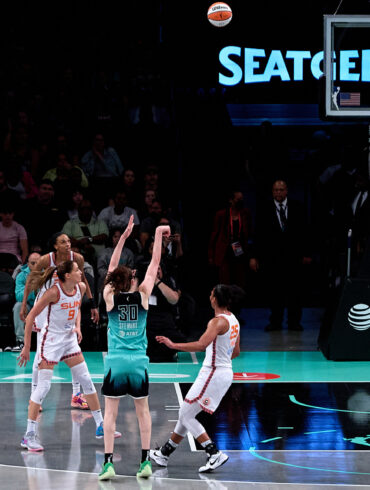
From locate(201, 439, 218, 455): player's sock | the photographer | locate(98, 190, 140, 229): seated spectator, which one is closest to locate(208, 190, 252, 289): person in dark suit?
locate(98, 190, 140, 229): seated spectator

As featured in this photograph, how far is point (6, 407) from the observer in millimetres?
10391

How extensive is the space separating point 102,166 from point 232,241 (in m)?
3.38

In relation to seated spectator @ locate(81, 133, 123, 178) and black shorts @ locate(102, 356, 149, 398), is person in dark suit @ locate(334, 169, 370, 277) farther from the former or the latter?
black shorts @ locate(102, 356, 149, 398)

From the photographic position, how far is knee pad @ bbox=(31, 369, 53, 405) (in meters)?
8.69

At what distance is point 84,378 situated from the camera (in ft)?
29.3

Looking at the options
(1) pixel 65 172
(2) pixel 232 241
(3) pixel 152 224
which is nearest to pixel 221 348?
(3) pixel 152 224

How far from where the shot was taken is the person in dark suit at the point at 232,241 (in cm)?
1543

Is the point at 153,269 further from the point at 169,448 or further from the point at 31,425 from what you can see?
the point at 31,425

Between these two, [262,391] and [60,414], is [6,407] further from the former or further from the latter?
[262,391]

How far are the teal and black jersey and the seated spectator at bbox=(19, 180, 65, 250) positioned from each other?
25.9 feet

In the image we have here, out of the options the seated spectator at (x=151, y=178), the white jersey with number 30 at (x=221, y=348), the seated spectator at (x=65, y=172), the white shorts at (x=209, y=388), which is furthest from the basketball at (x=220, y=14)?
the white shorts at (x=209, y=388)

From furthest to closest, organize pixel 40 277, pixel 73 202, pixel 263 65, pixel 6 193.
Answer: pixel 263 65
pixel 73 202
pixel 6 193
pixel 40 277

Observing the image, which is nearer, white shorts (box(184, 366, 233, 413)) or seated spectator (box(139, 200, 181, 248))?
white shorts (box(184, 366, 233, 413))

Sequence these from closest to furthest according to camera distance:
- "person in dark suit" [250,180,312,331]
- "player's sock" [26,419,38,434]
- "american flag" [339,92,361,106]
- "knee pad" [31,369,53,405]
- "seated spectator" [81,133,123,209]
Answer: "player's sock" [26,419,38,434] < "knee pad" [31,369,53,405] < "american flag" [339,92,361,106] < "person in dark suit" [250,180,312,331] < "seated spectator" [81,133,123,209]
